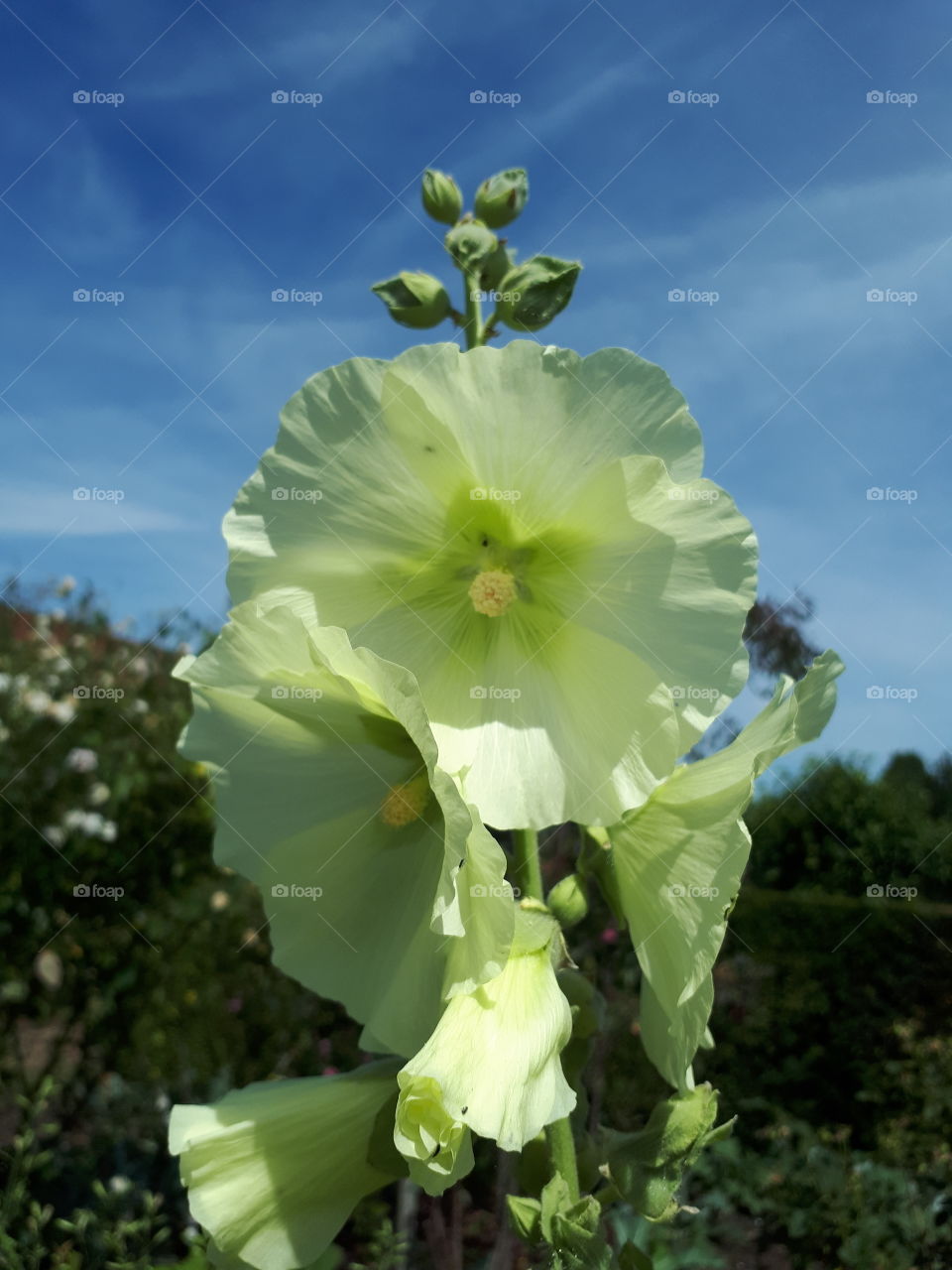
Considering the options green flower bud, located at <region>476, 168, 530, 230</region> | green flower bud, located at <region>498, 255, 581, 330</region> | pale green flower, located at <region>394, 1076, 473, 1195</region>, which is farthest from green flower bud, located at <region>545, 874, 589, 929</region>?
green flower bud, located at <region>476, 168, 530, 230</region>

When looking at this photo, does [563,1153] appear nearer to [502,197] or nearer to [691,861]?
[691,861]

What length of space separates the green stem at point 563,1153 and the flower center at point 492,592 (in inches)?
23.9

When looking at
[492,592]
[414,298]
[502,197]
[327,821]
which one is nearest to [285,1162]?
[327,821]

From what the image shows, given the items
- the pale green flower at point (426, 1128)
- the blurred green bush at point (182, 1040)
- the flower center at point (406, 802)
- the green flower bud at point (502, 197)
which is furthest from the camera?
the blurred green bush at point (182, 1040)

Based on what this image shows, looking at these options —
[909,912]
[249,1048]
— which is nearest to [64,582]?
[249,1048]

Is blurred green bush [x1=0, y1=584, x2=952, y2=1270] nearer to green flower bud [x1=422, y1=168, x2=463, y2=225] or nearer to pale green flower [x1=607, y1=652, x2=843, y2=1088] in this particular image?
pale green flower [x1=607, y1=652, x2=843, y2=1088]

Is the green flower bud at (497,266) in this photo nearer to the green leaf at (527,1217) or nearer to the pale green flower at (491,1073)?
the pale green flower at (491,1073)

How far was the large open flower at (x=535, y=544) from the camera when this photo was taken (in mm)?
1135

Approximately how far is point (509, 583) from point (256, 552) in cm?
31

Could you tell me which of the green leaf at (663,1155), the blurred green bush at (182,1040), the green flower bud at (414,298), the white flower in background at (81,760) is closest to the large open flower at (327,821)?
the green leaf at (663,1155)

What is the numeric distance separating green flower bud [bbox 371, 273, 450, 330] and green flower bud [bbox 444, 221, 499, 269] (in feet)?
0.16

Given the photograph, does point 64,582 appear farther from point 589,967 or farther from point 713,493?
point 713,493

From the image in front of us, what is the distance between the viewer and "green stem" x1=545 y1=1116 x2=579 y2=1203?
48.6 inches

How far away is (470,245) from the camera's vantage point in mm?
1452
